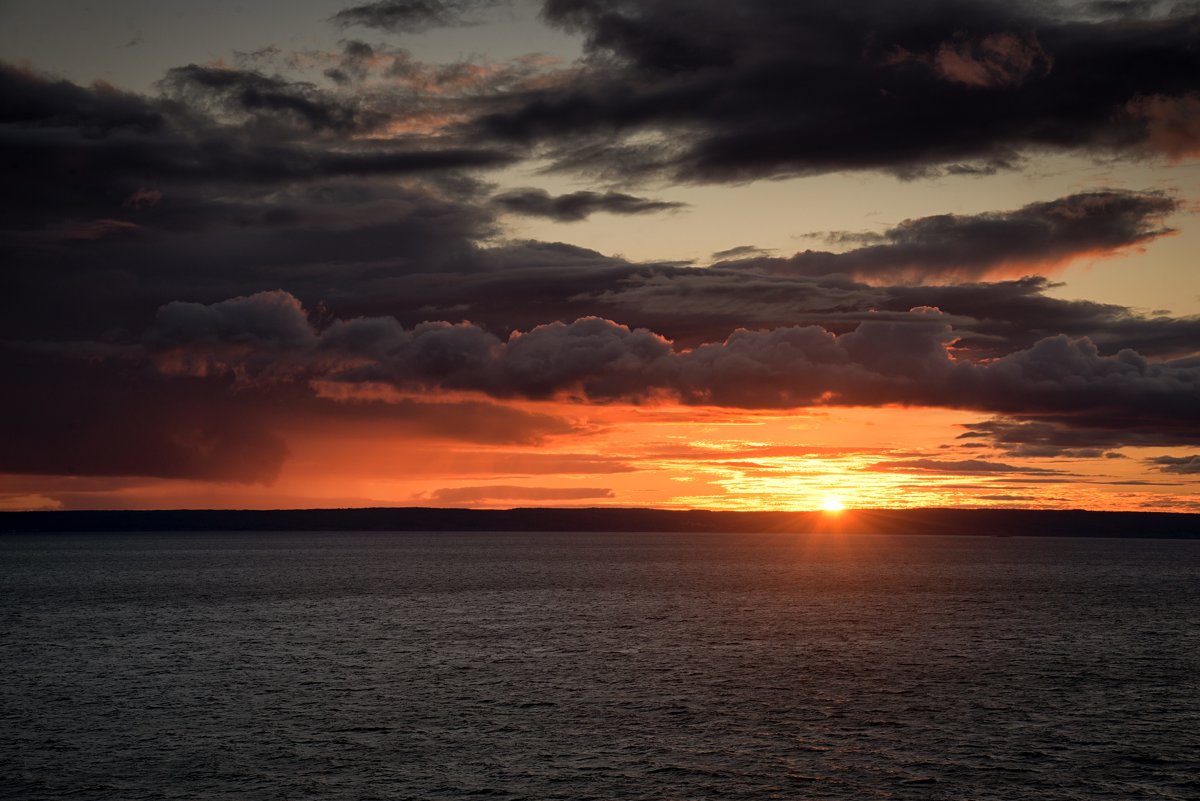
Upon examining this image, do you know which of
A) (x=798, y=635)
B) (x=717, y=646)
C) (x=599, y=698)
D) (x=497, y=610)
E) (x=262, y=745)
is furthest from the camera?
(x=497, y=610)

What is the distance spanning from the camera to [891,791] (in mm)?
52094

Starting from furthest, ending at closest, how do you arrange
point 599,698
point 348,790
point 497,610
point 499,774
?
point 497,610
point 599,698
point 499,774
point 348,790

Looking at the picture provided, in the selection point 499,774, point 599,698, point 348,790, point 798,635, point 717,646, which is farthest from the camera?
point 798,635

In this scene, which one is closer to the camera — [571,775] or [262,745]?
[571,775]

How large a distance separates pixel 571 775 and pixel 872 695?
106ft

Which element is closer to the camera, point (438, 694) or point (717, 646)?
point (438, 694)

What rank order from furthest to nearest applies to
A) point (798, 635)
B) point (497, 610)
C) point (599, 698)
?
point (497, 610)
point (798, 635)
point (599, 698)

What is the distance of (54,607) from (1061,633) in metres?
140

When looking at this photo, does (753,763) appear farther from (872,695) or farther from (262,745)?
(262,745)

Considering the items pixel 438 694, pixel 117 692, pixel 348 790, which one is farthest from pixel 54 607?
pixel 348 790

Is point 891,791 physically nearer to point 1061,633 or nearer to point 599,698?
point 599,698

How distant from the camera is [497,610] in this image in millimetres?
146750

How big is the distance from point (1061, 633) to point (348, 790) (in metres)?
97.0

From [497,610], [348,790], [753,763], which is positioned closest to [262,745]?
[348,790]
